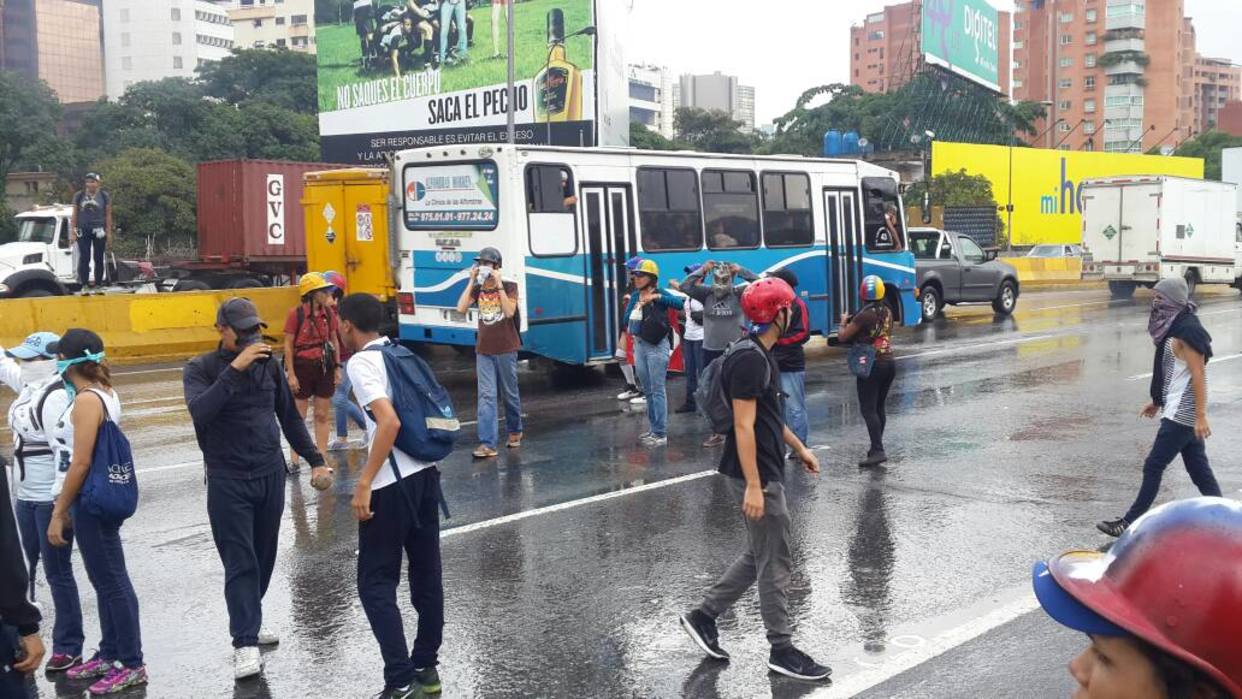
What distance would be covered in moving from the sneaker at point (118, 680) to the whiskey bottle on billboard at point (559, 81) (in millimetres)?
32796

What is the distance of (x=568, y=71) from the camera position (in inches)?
1491

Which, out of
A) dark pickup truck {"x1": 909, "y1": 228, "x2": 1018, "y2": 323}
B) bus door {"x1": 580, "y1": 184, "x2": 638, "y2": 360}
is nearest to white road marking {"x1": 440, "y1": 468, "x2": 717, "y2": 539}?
bus door {"x1": 580, "y1": 184, "x2": 638, "y2": 360}

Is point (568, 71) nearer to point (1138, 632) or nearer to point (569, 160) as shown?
point (569, 160)

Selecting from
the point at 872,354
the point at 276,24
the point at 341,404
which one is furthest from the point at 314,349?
the point at 276,24

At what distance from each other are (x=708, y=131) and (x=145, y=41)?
207ft

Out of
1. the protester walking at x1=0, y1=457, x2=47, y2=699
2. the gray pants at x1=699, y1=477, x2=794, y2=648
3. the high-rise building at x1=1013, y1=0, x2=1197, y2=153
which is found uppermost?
the high-rise building at x1=1013, y1=0, x2=1197, y2=153

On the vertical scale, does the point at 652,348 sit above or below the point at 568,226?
below

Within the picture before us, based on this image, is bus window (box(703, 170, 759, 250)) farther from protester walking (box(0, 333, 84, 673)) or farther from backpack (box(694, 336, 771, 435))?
protester walking (box(0, 333, 84, 673))

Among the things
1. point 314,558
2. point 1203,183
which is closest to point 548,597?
point 314,558

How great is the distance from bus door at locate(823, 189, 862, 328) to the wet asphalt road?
455 cm

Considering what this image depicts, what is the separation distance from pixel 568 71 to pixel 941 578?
106 feet

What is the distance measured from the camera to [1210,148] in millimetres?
91375

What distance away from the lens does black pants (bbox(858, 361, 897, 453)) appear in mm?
10484

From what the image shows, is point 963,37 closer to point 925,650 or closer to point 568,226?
point 568,226
